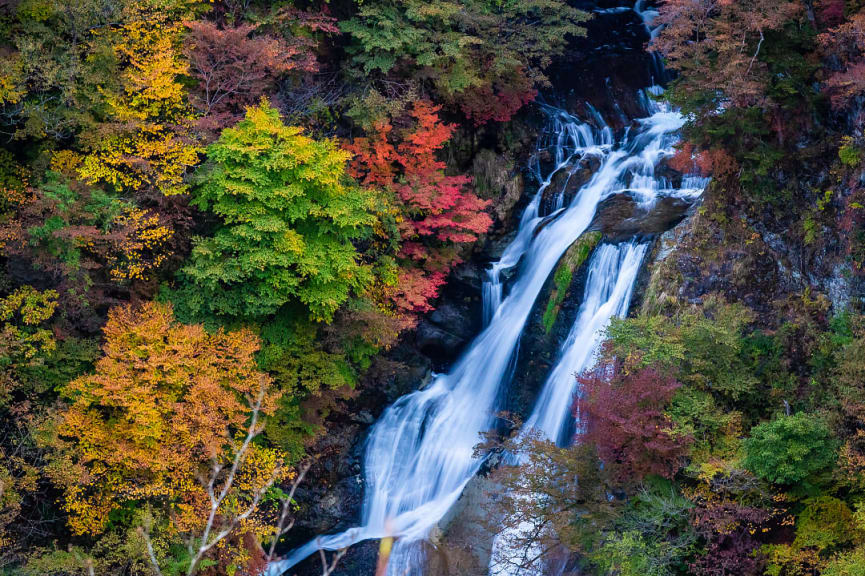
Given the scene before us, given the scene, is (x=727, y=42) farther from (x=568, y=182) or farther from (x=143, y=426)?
(x=143, y=426)

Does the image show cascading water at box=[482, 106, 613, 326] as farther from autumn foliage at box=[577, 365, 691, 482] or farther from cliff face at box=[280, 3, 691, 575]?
autumn foliage at box=[577, 365, 691, 482]

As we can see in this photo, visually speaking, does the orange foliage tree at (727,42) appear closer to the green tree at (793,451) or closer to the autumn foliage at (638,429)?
the autumn foliage at (638,429)

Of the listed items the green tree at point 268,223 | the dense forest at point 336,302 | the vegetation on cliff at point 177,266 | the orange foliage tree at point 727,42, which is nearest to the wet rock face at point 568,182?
the dense forest at point 336,302

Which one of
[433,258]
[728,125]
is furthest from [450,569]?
[728,125]

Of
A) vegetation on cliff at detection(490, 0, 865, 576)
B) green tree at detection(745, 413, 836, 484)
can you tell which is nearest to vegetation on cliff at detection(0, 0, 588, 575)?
vegetation on cliff at detection(490, 0, 865, 576)

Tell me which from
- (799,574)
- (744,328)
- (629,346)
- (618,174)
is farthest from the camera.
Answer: (618,174)

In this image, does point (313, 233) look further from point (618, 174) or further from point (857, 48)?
point (857, 48)
